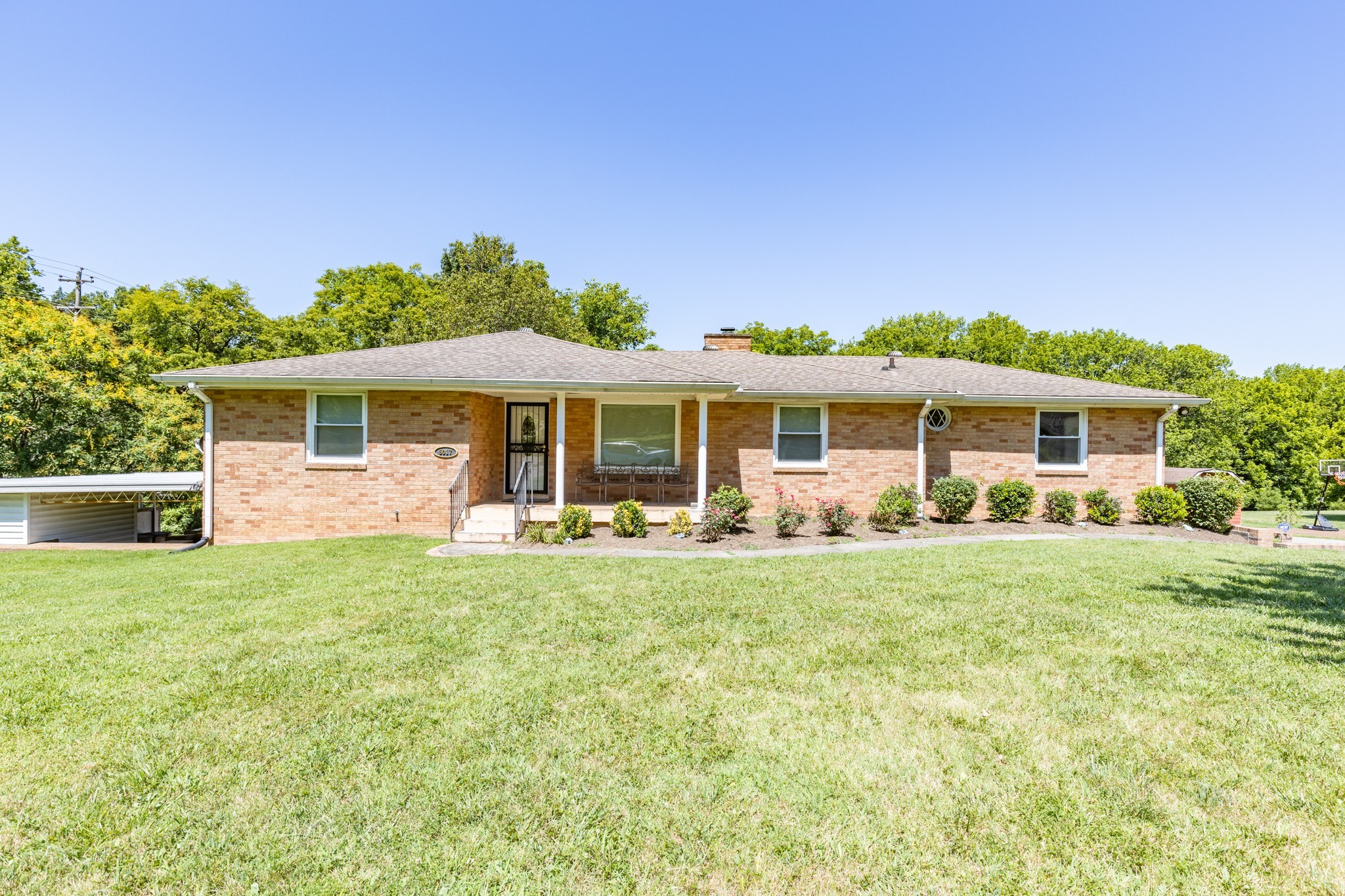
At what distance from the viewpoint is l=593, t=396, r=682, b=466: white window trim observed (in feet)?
43.1

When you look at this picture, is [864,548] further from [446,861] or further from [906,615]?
[446,861]

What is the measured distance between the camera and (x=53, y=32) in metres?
11.0

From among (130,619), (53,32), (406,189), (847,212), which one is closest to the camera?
(130,619)

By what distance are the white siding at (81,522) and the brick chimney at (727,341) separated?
652 inches

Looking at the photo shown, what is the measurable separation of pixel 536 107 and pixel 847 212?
1019cm

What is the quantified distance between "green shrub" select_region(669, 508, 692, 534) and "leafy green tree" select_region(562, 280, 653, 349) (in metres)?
31.8

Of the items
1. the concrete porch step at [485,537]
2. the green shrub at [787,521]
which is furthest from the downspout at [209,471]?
the green shrub at [787,521]

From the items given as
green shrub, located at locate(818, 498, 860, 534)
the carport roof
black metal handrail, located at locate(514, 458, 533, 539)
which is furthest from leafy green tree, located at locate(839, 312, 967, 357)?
the carport roof

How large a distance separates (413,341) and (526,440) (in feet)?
77.1

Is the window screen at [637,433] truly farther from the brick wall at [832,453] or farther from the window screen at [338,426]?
the window screen at [338,426]

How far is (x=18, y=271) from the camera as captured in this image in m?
28.4

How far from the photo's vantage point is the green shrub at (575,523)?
1023 centimetres

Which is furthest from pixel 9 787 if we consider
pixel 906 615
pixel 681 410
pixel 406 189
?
pixel 406 189

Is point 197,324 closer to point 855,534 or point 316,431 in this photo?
point 316,431
